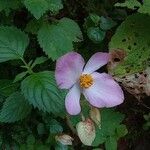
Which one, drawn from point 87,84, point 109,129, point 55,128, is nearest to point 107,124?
point 109,129

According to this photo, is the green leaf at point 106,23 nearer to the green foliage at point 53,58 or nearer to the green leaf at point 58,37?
the green foliage at point 53,58

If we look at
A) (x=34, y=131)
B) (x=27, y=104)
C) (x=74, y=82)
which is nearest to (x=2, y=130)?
(x=34, y=131)

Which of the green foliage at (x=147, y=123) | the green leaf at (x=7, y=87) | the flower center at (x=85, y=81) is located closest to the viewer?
the flower center at (x=85, y=81)

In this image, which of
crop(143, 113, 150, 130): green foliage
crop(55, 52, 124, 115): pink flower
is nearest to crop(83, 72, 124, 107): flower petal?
crop(55, 52, 124, 115): pink flower

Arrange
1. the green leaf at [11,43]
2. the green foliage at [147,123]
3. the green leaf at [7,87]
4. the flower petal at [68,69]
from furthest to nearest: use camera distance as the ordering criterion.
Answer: the green foliage at [147,123], the green leaf at [7,87], the green leaf at [11,43], the flower petal at [68,69]

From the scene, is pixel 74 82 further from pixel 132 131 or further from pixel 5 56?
pixel 132 131

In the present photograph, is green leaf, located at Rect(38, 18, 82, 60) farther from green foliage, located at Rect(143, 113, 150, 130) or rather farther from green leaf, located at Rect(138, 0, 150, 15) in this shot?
green foliage, located at Rect(143, 113, 150, 130)

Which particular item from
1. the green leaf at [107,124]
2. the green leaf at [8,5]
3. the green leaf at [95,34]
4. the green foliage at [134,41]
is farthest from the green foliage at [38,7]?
the green leaf at [107,124]
